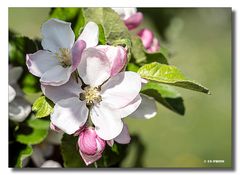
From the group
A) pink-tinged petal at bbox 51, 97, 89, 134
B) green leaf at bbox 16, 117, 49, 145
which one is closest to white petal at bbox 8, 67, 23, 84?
green leaf at bbox 16, 117, 49, 145

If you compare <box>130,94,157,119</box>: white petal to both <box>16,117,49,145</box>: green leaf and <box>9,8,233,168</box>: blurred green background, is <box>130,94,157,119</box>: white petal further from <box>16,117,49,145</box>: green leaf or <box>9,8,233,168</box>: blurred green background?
<box>9,8,233,168</box>: blurred green background

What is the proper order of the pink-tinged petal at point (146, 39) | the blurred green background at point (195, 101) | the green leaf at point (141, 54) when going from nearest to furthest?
the green leaf at point (141, 54) → the pink-tinged petal at point (146, 39) → the blurred green background at point (195, 101)

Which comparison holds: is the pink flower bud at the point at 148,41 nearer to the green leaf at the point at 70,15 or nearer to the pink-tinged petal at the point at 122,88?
the green leaf at the point at 70,15

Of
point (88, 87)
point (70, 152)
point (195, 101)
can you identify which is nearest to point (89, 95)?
point (88, 87)

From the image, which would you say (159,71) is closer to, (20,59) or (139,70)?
(139,70)

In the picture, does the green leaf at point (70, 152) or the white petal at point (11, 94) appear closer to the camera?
the green leaf at point (70, 152)

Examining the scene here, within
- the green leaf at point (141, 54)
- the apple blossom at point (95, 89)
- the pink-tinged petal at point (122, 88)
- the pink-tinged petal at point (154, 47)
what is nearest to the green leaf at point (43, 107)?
the apple blossom at point (95, 89)

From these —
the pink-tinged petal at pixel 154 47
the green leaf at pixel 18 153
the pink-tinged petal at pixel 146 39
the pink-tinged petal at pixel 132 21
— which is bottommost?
the green leaf at pixel 18 153

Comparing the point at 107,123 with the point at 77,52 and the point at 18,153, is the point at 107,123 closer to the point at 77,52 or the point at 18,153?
the point at 77,52
